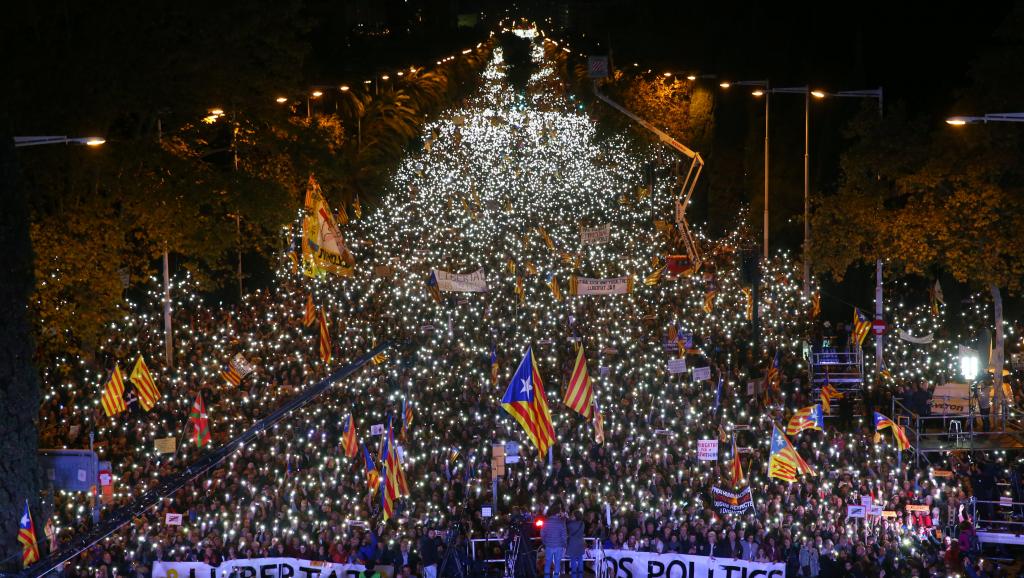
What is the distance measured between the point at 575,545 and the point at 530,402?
7.52 feet

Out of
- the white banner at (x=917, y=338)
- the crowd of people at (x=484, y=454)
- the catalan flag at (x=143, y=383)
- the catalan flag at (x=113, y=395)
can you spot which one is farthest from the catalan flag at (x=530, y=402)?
the white banner at (x=917, y=338)

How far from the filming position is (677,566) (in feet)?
57.0

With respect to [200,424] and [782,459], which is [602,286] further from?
[200,424]

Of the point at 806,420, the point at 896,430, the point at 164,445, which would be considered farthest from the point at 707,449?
the point at 164,445

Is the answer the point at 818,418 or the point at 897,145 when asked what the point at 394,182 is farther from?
the point at 818,418

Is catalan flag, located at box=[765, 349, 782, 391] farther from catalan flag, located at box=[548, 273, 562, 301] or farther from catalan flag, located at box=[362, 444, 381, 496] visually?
catalan flag, located at box=[362, 444, 381, 496]

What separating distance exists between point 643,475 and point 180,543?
8085 millimetres

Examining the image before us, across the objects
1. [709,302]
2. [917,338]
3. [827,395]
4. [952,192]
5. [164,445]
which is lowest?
[164,445]

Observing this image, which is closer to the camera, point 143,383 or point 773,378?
point 143,383

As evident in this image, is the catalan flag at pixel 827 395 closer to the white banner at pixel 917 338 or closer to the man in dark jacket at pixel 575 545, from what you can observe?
the white banner at pixel 917 338

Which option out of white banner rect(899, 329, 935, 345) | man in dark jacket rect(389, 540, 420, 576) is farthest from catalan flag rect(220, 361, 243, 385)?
white banner rect(899, 329, 935, 345)

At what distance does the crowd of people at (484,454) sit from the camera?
1778 cm

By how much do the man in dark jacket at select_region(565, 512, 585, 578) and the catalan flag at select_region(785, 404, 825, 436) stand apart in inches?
242

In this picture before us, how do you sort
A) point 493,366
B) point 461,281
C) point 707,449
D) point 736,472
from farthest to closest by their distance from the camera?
point 461,281
point 493,366
point 707,449
point 736,472
